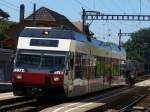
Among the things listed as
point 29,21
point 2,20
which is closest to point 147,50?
point 29,21

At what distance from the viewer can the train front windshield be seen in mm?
24047

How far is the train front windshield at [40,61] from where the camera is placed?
24.0 metres

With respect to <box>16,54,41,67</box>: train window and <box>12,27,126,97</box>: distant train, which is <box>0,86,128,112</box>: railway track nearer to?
<box>12,27,126,97</box>: distant train

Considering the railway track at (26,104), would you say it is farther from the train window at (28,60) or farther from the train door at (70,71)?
the train window at (28,60)

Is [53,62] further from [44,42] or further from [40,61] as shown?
[44,42]

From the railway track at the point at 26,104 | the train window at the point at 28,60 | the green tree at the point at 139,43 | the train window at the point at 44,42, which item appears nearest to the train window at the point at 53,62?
the train window at the point at 28,60

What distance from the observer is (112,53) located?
38.7 m

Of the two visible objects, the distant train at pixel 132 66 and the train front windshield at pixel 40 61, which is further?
the distant train at pixel 132 66

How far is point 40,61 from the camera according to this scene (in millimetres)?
24141

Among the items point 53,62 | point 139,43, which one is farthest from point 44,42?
point 139,43

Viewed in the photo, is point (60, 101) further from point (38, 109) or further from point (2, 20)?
point (2, 20)

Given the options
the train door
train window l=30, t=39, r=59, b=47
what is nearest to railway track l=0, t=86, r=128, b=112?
the train door

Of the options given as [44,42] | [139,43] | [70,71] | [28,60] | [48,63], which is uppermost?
[139,43]

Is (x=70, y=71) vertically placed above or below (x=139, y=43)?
below
